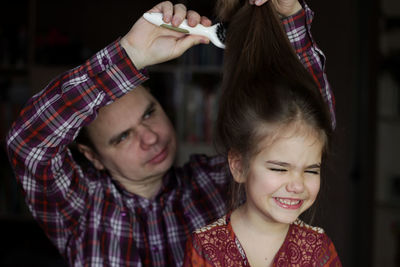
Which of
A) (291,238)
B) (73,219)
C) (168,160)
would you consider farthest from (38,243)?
(291,238)

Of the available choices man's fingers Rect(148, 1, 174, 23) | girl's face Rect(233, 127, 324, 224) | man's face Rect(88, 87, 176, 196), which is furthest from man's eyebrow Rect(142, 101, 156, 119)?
girl's face Rect(233, 127, 324, 224)

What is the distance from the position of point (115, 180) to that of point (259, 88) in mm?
672

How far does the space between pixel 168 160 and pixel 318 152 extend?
1.72 ft

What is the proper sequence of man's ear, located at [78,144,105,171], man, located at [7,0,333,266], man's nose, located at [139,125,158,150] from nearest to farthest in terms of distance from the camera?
man, located at [7,0,333,266]
man's nose, located at [139,125,158,150]
man's ear, located at [78,144,105,171]

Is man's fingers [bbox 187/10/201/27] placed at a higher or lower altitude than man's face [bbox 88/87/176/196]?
higher

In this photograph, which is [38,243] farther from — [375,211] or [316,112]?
[316,112]

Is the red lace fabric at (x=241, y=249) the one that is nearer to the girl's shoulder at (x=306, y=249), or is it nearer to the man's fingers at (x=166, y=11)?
the girl's shoulder at (x=306, y=249)

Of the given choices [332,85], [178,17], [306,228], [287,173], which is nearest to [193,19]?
[178,17]

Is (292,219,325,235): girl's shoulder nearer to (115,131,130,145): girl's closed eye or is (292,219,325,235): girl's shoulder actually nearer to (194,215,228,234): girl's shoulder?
(194,215,228,234): girl's shoulder

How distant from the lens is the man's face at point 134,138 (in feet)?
4.24

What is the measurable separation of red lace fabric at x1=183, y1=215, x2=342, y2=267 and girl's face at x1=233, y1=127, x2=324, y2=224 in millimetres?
85

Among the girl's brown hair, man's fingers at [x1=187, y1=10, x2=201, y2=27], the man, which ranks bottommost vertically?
the man

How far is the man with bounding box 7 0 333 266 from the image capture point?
3.59 ft

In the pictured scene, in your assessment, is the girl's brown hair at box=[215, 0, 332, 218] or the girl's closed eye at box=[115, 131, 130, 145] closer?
the girl's brown hair at box=[215, 0, 332, 218]
